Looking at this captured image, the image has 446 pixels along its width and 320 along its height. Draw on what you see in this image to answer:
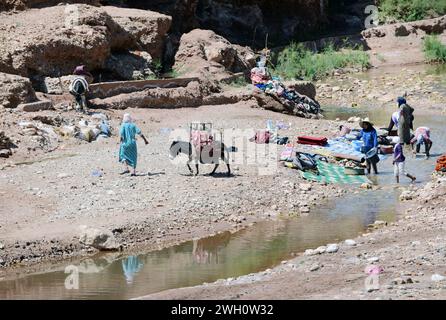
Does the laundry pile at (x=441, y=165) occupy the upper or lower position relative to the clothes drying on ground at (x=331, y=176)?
upper

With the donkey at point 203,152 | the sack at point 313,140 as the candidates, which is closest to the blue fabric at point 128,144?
the donkey at point 203,152

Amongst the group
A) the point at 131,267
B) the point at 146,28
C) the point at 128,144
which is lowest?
the point at 131,267

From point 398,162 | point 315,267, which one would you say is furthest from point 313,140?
point 315,267

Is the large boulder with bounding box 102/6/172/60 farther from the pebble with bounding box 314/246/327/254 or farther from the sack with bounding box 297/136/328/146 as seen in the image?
the pebble with bounding box 314/246/327/254

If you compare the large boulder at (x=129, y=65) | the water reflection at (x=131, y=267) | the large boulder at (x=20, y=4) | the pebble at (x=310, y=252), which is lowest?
the water reflection at (x=131, y=267)

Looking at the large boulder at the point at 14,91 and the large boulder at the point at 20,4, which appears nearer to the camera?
the large boulder at the point at 14,91

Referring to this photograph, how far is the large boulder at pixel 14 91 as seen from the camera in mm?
20109

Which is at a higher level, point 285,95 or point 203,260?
point 285,95

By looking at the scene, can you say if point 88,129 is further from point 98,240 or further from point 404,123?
point 98,240

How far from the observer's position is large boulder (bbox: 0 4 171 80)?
2202cm

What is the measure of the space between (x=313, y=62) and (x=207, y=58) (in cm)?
916

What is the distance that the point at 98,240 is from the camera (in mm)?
12477

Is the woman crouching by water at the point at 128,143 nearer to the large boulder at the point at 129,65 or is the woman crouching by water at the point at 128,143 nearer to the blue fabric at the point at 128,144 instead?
the blue fabric at the point at 128,144

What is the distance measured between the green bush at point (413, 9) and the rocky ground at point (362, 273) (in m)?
29.5
